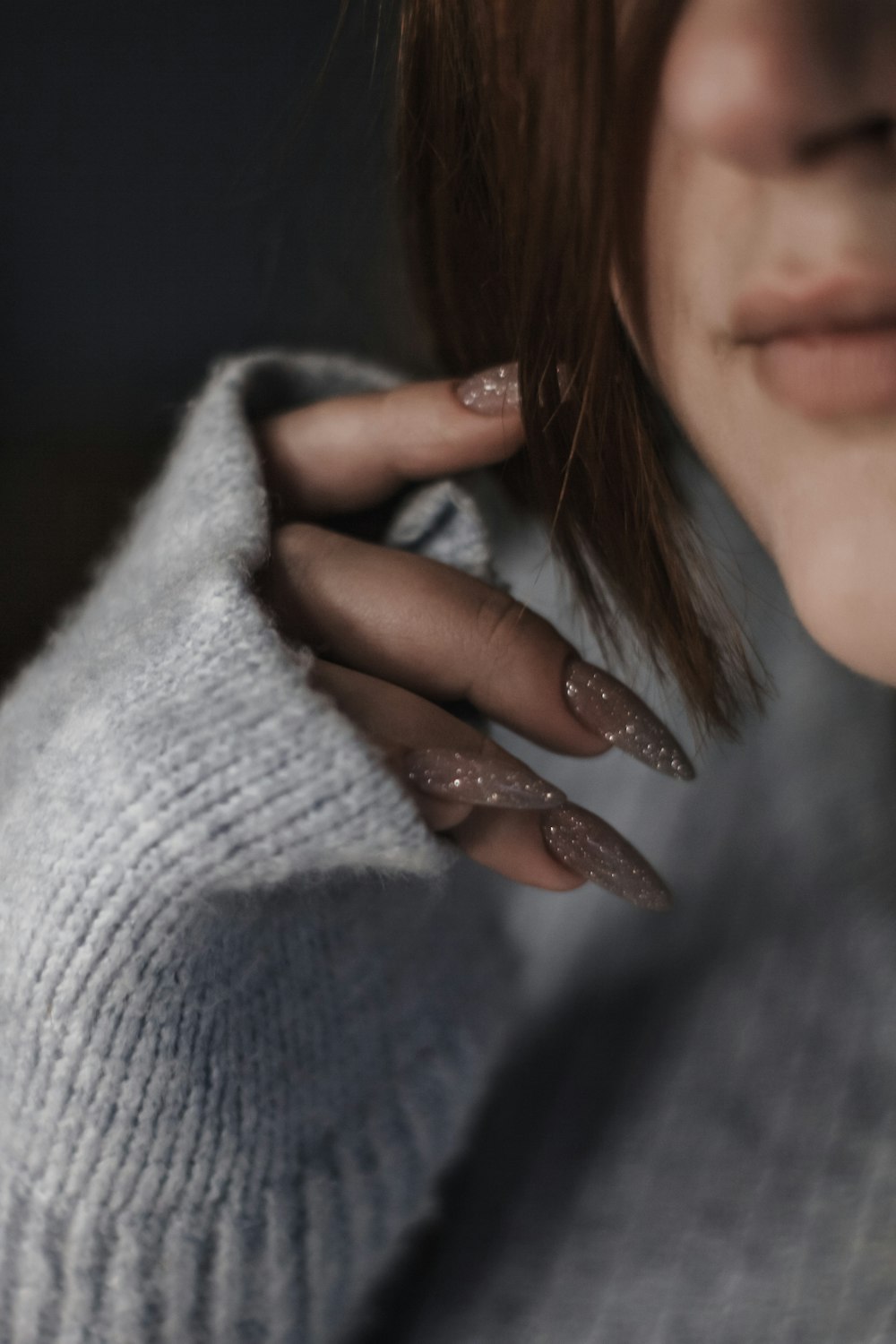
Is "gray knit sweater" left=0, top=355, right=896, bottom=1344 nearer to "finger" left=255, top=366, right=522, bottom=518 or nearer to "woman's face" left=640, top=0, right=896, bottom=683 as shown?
"finger" left=255, top=366, right=522, bottom=518

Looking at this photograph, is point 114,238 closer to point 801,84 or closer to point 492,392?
point 492,392

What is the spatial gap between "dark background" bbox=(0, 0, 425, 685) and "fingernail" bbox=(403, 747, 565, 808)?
88 centimetres

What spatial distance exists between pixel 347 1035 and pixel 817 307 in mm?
361

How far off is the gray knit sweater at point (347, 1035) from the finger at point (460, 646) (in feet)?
0.11

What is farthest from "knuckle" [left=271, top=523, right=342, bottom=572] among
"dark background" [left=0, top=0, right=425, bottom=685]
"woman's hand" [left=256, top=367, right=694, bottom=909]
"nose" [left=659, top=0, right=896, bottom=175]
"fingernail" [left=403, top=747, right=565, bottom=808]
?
"dark background" [left=0, top=0, right=425, bottom=685]

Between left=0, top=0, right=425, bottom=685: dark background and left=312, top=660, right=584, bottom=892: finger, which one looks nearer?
left=312, top=660, right=584, bottom=892: finger

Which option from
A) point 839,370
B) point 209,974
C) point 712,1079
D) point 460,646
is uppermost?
point 839,370

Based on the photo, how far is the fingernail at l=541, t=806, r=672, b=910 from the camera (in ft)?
1.42

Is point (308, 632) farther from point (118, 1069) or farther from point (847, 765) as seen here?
point (847, 765)

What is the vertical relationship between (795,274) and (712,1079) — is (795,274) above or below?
above

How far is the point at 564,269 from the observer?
397mm

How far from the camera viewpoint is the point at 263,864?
1.25 feet

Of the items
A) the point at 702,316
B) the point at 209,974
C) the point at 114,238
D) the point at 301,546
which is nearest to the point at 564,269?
the point at 702,316

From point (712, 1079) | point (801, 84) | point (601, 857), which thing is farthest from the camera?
point (712, 1079)
